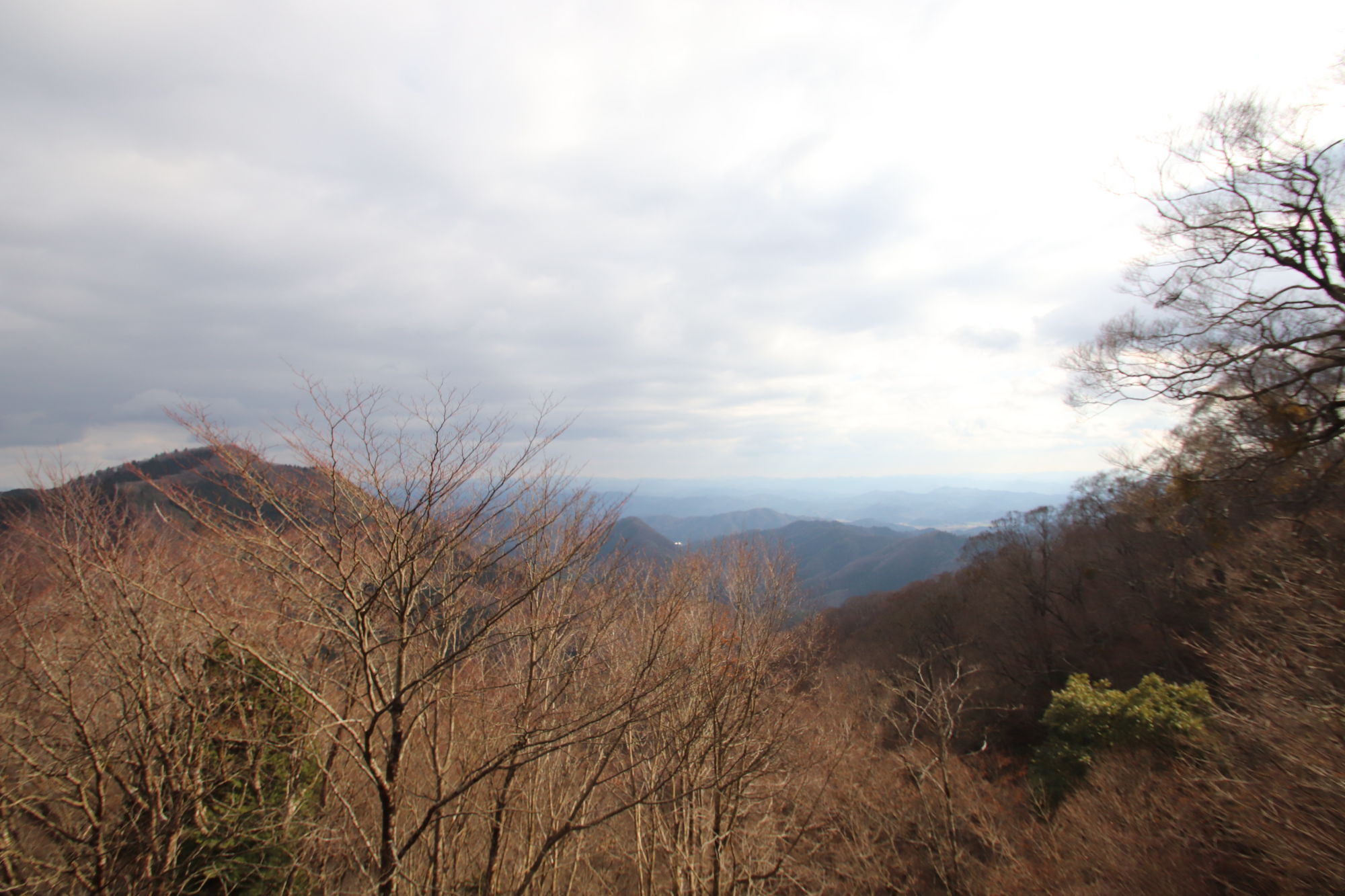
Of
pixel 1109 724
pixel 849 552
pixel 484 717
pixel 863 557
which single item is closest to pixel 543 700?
pixel 484 717

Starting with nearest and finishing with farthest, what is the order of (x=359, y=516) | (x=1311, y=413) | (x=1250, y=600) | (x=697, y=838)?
(x=359, y=516), (x=1311, y=413), (x=1250, y=600), (x=697, y=838)

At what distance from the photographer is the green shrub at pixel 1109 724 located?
1333 cm

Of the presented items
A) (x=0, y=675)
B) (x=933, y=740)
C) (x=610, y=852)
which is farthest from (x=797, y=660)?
(x=0, y=675)

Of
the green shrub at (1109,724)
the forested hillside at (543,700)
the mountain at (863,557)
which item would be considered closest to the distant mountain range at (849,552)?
the mountain at (863,557)

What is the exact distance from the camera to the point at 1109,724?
570 inches

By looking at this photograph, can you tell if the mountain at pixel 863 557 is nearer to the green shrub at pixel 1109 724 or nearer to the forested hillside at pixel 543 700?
the green shrub at pixel 1109 724

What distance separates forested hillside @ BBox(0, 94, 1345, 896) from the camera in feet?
22.5

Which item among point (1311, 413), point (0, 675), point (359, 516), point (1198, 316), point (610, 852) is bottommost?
point (610, 852)

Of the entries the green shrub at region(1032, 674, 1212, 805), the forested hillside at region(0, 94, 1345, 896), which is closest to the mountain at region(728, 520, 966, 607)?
the green shrub at region(1032, 674, 1212, 805)

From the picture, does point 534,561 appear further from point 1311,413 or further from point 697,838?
point 1311,413

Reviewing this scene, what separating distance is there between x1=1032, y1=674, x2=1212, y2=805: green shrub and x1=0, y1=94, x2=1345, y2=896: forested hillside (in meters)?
0.08

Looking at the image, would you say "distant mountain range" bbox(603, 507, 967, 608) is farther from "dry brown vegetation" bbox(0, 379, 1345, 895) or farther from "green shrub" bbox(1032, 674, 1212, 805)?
"dry brown vegetation" bbox(0, 379, 1345, 895)

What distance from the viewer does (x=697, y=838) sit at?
1199 cm

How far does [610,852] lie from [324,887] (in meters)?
6.84
